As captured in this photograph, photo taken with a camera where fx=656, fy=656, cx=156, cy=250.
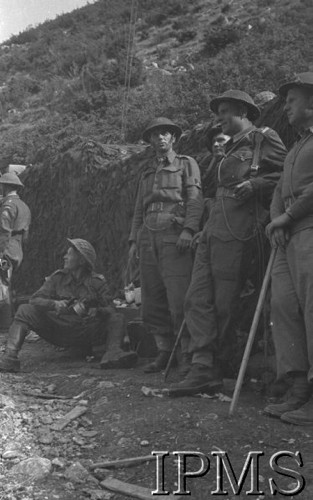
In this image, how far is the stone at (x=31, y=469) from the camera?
3.69m

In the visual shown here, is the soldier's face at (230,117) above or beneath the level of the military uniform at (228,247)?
above

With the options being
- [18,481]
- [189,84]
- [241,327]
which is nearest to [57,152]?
[189,84]

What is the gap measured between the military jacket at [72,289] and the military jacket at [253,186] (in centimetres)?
221

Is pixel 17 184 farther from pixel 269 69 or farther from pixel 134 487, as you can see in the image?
pixel 269 69

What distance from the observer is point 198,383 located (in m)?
4.94

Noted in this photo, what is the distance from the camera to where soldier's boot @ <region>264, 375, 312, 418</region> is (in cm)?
431

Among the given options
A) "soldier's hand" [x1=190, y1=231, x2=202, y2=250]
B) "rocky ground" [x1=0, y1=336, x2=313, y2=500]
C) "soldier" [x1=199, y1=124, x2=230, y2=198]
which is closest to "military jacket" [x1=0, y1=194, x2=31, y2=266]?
"rocky ground" [x1=0, y1=336, x2=313, y2=500]

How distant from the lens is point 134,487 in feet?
11.5

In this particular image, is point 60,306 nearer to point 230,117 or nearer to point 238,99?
point 230,117

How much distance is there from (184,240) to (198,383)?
1.50 meters

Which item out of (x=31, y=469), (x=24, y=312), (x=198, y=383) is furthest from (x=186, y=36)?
(x=31, y=469)

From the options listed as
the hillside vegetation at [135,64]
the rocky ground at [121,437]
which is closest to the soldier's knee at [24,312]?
the rocky ground at [121,437]

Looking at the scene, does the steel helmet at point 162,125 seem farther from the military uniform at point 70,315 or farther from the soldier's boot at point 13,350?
the soldier's boot at point 13,350

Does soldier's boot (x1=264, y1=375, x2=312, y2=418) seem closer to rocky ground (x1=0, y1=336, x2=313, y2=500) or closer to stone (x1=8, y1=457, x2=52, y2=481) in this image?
rocky ground (x1=0, y1=336, x2=313, y2=500)
